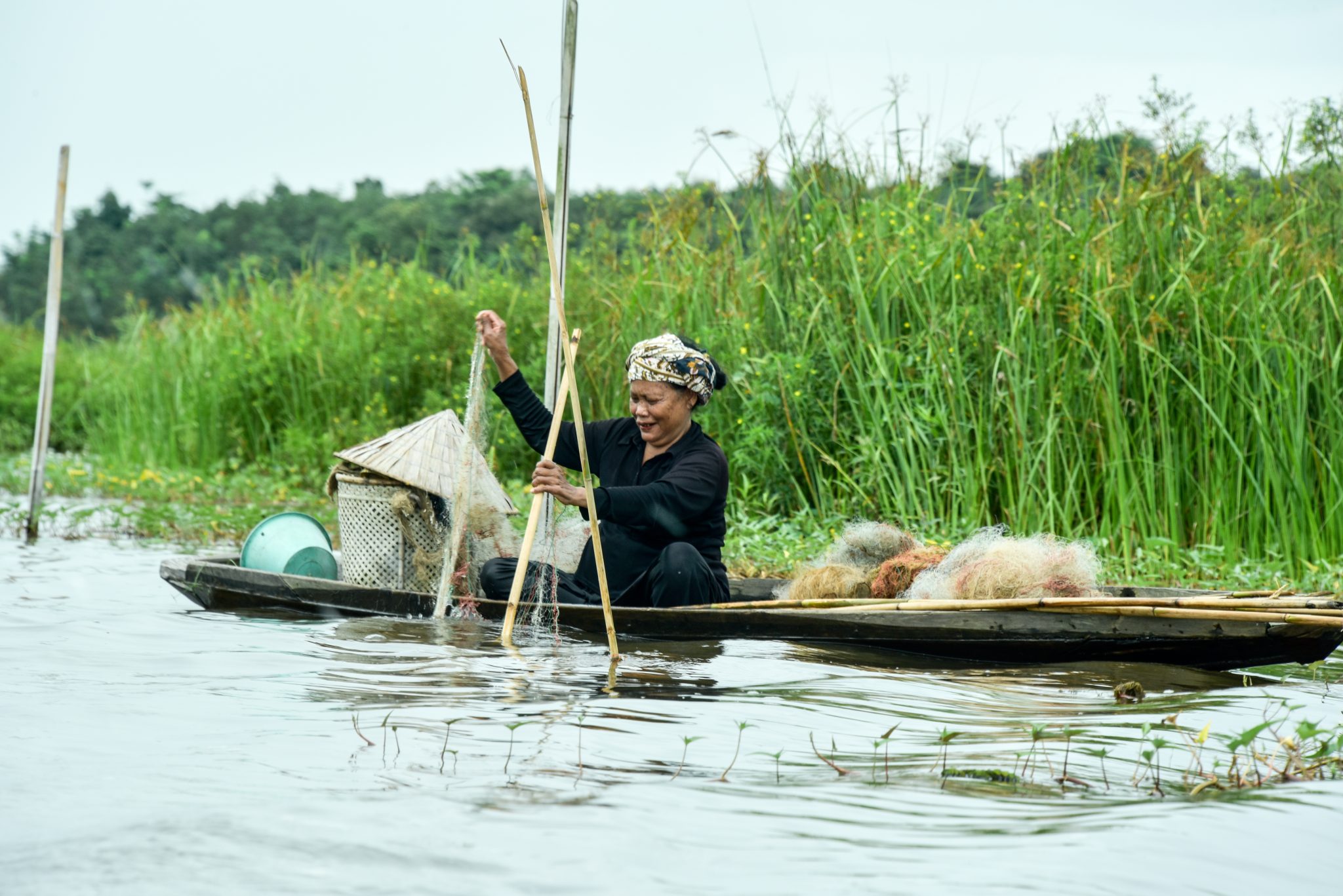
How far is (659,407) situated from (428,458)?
1033 mm

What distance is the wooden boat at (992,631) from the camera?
4.36 metres

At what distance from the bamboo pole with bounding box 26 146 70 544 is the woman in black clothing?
472cm

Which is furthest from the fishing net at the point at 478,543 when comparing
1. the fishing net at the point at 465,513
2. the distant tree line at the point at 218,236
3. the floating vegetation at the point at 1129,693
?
the distant tree line at the point at 218,236

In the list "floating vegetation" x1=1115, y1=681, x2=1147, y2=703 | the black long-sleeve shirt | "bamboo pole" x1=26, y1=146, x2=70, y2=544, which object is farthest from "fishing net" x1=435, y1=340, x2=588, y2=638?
"bamboo pole" x1=26, y1=146, x2=70, y2=544

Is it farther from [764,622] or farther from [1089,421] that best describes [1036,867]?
[1089,421]

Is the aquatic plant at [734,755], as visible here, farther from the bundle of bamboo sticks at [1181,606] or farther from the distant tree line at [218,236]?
the distant tree line at [218,236]

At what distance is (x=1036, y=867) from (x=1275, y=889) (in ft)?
1.52

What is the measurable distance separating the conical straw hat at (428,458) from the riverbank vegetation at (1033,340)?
7.23 ft

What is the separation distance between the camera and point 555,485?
15.4 ft

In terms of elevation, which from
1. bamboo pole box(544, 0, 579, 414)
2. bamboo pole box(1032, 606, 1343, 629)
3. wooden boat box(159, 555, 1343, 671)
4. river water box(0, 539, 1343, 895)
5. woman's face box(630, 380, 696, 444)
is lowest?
river water box(0, 539, 1343, 895)

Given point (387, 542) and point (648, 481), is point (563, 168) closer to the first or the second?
point (648, 481)

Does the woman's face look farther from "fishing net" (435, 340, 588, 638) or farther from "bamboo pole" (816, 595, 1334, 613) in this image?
"bamboo pole" (816, 595, 1334, 613)

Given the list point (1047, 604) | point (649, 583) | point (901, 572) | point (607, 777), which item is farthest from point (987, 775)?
point (649, 583)

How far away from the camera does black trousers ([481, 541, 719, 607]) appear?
16.4 feet
